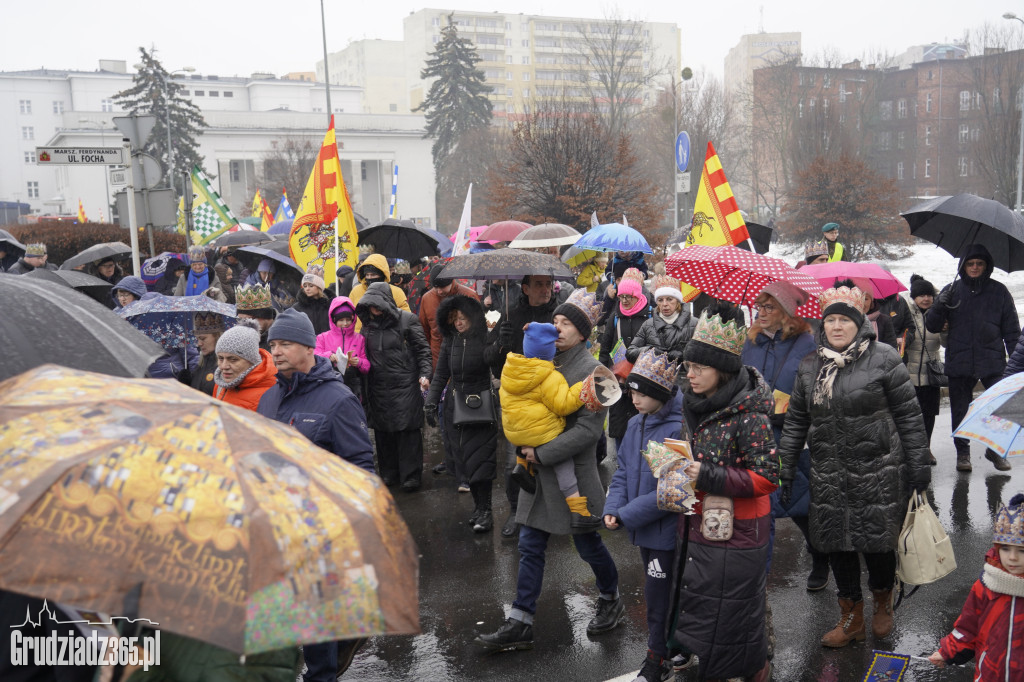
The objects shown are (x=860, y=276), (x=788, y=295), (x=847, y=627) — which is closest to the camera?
(x=847, y=627)

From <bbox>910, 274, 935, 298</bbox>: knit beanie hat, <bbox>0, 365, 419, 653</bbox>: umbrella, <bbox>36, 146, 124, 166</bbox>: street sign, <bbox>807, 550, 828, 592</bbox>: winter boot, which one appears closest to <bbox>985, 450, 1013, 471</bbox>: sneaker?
<bbox>910, 274, 935, 298</bbox>: knit beanie hat

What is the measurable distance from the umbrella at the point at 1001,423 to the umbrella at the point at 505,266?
13.0ft

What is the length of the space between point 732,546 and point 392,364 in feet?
14.6

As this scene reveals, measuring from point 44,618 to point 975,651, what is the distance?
343 cm

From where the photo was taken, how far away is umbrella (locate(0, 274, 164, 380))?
8.25 feet

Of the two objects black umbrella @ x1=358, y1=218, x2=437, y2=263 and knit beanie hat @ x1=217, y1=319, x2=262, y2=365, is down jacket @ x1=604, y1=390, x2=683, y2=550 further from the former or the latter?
black umbrella @ x1=358, y1=218, x2=437, y2=263

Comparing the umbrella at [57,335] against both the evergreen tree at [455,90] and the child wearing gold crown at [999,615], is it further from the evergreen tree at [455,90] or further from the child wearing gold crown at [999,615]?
the evergreen tree at [455,90]

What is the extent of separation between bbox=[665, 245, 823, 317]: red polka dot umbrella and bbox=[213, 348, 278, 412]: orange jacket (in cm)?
309

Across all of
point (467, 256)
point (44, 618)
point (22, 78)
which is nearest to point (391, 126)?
point (22, 78)

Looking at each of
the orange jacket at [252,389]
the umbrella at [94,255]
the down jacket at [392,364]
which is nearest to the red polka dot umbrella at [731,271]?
the down jacket at [392,364]

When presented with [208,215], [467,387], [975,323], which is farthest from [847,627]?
[208,215]

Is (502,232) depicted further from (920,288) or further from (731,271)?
(731,271)

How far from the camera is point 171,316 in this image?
20.9 ft

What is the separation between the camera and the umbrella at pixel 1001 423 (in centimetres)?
309
